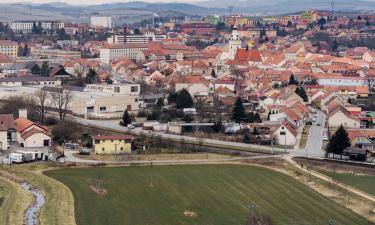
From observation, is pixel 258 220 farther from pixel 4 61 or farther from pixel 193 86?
pixel 4 61

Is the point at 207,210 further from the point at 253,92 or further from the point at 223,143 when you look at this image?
the point at 253,92

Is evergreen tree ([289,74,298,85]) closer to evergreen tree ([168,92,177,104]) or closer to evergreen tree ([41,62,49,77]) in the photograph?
evergreen tree ([168,92,177,104])

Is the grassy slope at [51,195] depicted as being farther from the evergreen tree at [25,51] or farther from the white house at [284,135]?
the evergreen tree at [25,51]

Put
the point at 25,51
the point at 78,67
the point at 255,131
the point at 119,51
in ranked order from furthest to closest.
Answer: the point at 25,51 < the point at 119,51 < the point at 78,67 < the point at 255,131

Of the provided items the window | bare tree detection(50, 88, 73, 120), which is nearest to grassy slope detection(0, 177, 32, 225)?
bare tree detection(50, 88, 73, 120)

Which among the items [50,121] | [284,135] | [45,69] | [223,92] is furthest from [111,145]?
[45,69]

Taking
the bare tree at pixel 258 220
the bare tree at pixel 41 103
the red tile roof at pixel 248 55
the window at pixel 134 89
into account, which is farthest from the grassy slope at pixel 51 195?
the red tile roof at pixel 248 55

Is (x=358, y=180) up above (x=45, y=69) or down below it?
below
